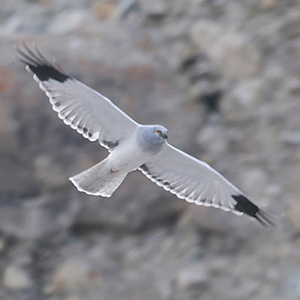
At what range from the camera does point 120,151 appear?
13.8ft

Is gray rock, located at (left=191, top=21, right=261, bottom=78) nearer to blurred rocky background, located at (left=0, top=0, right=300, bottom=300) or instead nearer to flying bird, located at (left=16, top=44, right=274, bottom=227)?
blurred rocky background, located at (left=0, top=0, right=300, bottom=300)

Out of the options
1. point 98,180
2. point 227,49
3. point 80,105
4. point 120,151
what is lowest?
point 98,180

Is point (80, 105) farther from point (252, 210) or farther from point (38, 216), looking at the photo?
point (252, 210)

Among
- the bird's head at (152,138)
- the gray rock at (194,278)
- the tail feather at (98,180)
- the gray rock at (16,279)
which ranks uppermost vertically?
the bird's head at (152,138)

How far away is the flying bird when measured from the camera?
4047 mm

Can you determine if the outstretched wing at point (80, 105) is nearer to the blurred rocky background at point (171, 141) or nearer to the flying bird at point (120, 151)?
the flying bird at point (120, 151)

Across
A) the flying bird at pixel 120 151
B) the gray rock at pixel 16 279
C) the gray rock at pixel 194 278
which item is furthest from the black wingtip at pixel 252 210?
the gray rock at pixel 16 279

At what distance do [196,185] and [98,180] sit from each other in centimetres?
68

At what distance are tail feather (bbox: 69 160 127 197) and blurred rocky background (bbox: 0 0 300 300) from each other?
86 centimetres

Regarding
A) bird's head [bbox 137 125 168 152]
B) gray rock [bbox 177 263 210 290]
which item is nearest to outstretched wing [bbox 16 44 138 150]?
bird's head [bbox 137 125 168 152]

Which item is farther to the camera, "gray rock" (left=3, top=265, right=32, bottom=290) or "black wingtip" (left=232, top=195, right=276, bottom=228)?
"gray rock" (left=3, top=265, right=32, bottom=290)

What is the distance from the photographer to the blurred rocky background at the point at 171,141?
4.81m

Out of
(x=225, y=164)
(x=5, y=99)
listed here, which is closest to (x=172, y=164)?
(x=225, y=164)

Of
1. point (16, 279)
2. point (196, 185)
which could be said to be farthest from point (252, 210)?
point (16, 279)
